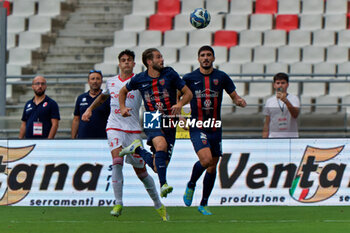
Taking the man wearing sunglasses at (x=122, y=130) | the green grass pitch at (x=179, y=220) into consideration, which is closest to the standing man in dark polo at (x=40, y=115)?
the green grass pitch at (x=179, y=220)

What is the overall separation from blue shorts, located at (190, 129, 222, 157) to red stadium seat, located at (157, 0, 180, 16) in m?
10.2

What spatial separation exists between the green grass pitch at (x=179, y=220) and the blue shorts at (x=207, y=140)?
0.85 metres

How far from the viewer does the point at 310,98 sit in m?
17.7

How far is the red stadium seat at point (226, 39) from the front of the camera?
770 inches

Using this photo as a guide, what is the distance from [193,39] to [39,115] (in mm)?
7387

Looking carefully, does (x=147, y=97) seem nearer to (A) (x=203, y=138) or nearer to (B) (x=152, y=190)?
(A) (x=203, y=138)

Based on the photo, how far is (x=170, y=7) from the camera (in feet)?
68.2

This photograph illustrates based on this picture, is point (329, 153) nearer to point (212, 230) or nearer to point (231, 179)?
point (231, 179)

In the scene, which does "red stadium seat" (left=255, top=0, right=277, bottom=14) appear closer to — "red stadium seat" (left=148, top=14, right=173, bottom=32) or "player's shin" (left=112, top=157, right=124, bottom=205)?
"red stadium seat" (left=148, top=14, right=173, bottom=32)

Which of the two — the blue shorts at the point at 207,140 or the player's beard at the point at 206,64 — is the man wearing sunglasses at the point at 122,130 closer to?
the blue shorts at the point at 207,140

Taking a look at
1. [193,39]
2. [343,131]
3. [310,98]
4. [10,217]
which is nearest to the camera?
[10,217]

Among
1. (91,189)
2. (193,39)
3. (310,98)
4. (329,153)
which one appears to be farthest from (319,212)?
(193,39)

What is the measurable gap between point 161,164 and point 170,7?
37.1 feet

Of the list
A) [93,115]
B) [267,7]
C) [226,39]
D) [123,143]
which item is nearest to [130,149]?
[123,143]
